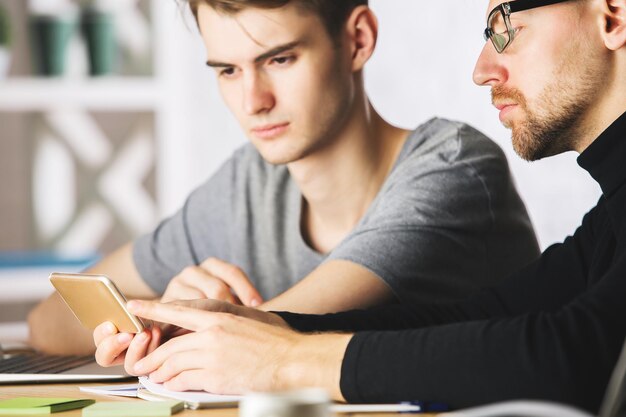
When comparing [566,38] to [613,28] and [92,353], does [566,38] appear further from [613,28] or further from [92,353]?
[92,353]

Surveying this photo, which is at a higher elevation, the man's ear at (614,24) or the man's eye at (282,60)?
the man's eye at (282,60)

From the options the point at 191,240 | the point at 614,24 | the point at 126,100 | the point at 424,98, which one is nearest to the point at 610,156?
the point at 614,24

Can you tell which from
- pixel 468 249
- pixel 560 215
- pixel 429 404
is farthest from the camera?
pixel 560 215

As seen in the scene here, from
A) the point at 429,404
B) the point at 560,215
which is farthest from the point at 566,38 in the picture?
the point at 560,215

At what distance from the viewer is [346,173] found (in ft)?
6.75

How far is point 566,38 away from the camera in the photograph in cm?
143

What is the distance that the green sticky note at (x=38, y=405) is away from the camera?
43.0 inches

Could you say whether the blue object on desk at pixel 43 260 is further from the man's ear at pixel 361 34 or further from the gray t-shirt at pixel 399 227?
the man's ear at pixel 361 34

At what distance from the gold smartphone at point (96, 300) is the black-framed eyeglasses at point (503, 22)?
72 cm

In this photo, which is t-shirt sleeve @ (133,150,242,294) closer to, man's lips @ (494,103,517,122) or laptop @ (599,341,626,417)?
Result: man's lips @ (494,103,517,122)

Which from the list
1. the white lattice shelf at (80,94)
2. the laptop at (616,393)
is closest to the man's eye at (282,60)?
the laptop at (616,393)

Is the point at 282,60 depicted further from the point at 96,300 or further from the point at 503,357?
the point at 503,357

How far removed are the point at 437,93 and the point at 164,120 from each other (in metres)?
1.05

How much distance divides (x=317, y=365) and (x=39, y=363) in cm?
67
